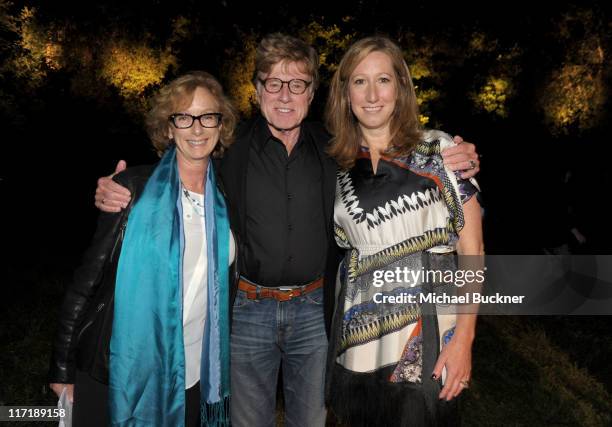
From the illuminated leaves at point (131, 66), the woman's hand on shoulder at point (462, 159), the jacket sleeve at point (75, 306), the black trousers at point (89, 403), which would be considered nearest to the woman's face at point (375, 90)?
the woman's hand on shoulder at point (462, 159)

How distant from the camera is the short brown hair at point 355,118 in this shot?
100 inches

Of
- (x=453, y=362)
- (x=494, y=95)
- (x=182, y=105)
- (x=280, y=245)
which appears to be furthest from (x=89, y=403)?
(x=494, y=95)

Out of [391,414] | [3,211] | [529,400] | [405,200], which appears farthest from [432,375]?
[3,211]

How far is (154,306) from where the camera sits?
2.50 metres

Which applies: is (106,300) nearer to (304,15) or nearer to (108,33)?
(108,33)

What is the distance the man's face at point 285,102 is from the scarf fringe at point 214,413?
1523 millimetres

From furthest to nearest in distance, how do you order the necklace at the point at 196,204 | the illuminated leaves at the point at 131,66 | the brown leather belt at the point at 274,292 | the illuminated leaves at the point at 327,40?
1. the illuminated leaves at the point at 327,40
2. the illuminated leaves at the point at 131,66
3. the brown leather belt at the point at 274,292
4. the necklace at the point at 196,204

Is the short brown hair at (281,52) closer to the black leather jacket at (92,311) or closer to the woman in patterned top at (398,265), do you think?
the woman in patterned top at (398,265)

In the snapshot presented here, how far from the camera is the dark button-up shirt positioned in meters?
2.80

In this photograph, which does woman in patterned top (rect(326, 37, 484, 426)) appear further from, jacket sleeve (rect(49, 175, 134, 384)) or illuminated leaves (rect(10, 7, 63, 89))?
illuminated leaves (rect(10, 7, 63, 89))

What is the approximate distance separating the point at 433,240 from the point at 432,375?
0.63m

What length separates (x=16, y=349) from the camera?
546 cm

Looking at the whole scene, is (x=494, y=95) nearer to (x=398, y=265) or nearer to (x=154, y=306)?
(x=398, y=265)

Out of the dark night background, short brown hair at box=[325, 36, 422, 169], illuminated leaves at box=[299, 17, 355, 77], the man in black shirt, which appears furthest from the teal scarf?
illuminated leaves at box=[299, 17, 355, 77]
